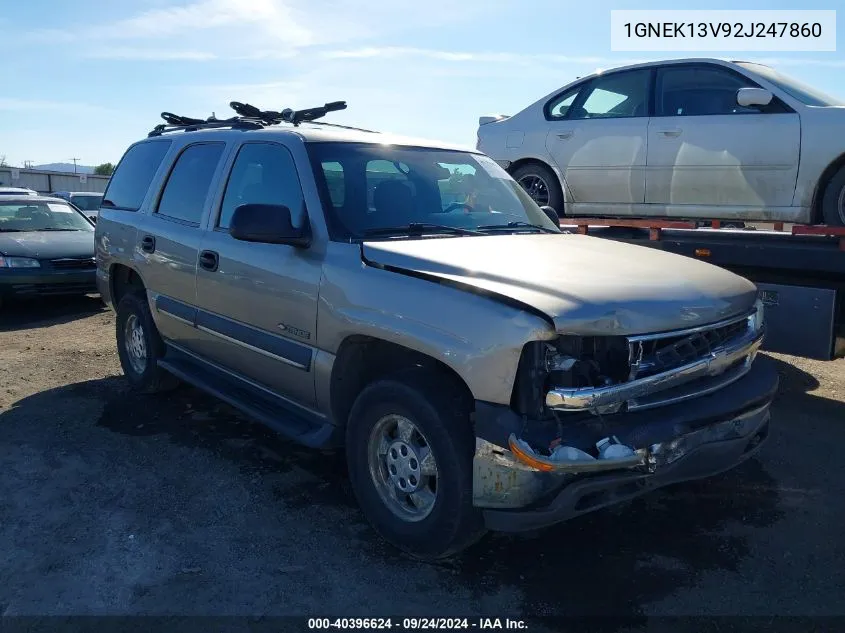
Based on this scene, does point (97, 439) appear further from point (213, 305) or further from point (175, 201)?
point (175, 201)

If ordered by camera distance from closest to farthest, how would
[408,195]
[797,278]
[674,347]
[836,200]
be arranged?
[674,347] < [408,195] < [797,278] < [836,200]

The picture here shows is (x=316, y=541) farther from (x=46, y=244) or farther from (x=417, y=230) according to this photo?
(x=46, y=244)

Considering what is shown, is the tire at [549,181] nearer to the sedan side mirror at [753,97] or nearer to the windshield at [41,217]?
the sedan side mirror at [753,97]

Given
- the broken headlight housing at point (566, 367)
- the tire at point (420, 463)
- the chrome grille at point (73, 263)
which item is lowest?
the tire at point (420, 463)

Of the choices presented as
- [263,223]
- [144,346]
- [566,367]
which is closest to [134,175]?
[144,346]

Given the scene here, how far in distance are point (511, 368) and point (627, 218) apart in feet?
14.1

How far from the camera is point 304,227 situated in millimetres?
3750

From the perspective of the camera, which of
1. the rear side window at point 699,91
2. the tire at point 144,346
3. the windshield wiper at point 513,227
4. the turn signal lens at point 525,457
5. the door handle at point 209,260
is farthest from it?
the rear side window at point 699,91

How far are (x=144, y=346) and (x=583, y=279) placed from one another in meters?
3.96

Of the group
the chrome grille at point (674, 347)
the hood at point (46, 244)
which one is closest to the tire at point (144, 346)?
the chrome grille at point (674, 347)

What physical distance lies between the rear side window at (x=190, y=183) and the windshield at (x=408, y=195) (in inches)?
44.1

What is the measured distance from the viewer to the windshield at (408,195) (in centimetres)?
382

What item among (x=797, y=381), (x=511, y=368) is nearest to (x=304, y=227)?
(x=511, y=368)

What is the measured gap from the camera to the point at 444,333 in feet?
9.70
